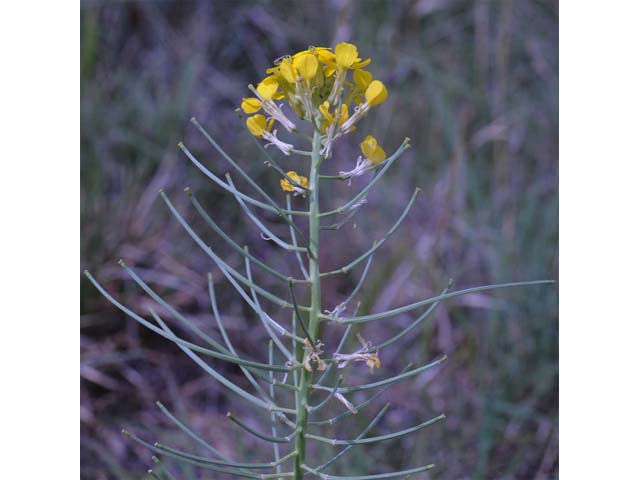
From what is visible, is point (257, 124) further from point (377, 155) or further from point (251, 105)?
point (377, 155)

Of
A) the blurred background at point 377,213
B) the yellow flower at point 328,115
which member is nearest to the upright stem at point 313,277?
the yellow flower at point 328,115

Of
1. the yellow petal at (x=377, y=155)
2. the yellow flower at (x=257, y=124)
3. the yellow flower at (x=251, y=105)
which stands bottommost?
the yellow petal at (x=377, y=155)

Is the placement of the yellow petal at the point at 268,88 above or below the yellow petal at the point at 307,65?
below

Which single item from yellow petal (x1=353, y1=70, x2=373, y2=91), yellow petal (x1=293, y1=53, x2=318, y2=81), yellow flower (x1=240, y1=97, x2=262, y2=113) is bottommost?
yellow flower (x1=240, y1=97, x2=262, y2=113)

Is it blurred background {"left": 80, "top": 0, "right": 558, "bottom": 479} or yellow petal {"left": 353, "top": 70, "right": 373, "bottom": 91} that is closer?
yellow petal {"left": 353, "top": 70, "right": 373, "bottom": 91}

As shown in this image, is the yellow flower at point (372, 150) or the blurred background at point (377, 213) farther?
the blurred background at point (377, 213)

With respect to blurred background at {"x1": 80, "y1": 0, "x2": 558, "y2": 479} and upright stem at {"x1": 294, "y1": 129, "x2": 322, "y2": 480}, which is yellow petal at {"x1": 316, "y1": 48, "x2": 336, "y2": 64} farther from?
blurred background at {"x1": 80, "y1": 0, "x2": 558, "y2": 479}

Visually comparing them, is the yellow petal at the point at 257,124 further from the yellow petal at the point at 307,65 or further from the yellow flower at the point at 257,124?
the yellow petal at the point at 307,65

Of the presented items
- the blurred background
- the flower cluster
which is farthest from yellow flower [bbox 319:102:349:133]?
the blurred background

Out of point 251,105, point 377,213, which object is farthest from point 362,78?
point 377,213
